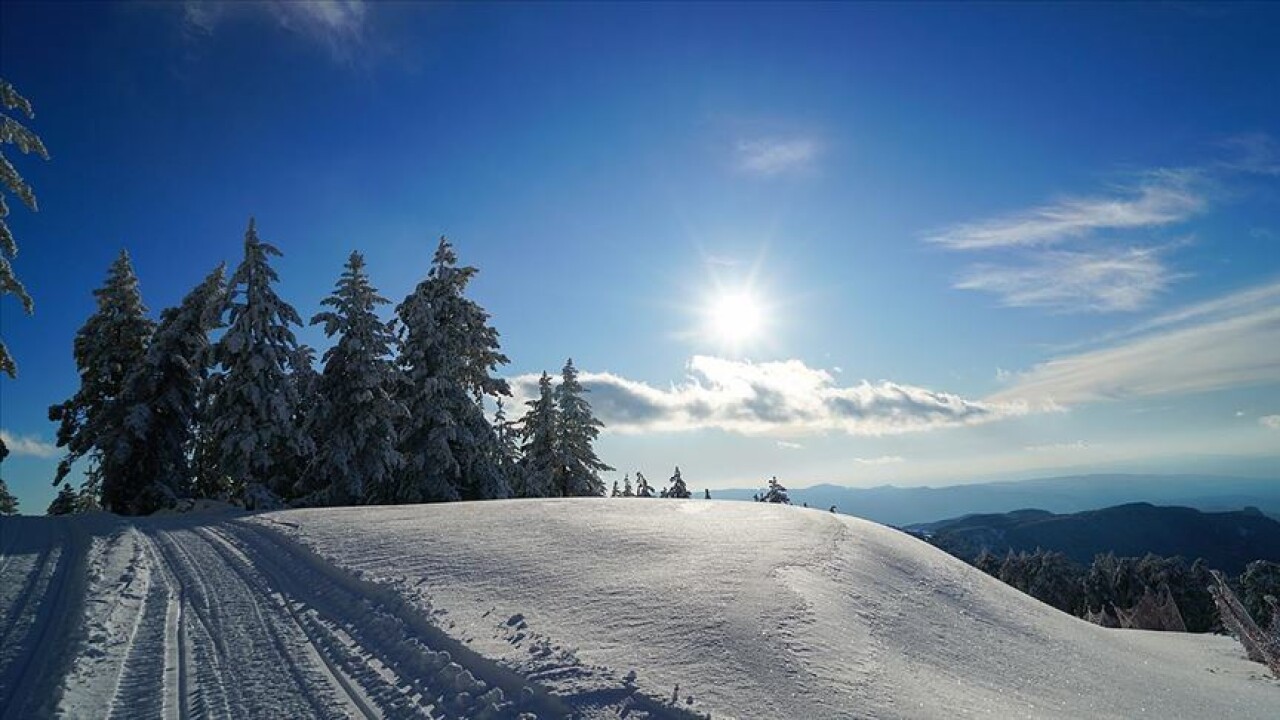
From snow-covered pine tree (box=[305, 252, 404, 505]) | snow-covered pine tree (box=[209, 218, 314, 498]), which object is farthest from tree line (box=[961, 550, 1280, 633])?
snow-covered pine tree (box=[209, 218, 314, 498])

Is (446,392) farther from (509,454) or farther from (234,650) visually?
(234,650)

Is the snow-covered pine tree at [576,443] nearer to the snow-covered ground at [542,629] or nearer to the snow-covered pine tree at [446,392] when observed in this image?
the snow-covered pine tree at [446,392]

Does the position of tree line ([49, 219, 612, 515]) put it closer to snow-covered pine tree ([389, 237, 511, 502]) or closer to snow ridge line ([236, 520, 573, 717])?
snow-covered pine tree ([389, 237, 511, 502])

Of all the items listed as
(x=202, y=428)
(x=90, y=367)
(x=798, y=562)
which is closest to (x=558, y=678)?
(x=798, y=562)

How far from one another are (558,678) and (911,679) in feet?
12.2

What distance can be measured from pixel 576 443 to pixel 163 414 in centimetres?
1842

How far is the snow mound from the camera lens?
5.64 m

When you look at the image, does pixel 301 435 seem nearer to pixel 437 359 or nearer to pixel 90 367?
pixel 437 359

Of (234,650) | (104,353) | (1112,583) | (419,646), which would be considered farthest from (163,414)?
(1112,583)

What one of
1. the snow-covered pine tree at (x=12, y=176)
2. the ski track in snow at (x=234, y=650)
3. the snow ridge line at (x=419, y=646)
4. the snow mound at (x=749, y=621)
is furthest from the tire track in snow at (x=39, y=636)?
the snow-covered pine tree at (x=12, y=176)

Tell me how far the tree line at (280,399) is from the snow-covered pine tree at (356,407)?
0.18 feet

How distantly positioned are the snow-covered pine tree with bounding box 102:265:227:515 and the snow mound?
1390 centimetres

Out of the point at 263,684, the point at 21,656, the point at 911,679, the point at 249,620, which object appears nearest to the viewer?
the point at 263,684

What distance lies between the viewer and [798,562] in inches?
380
